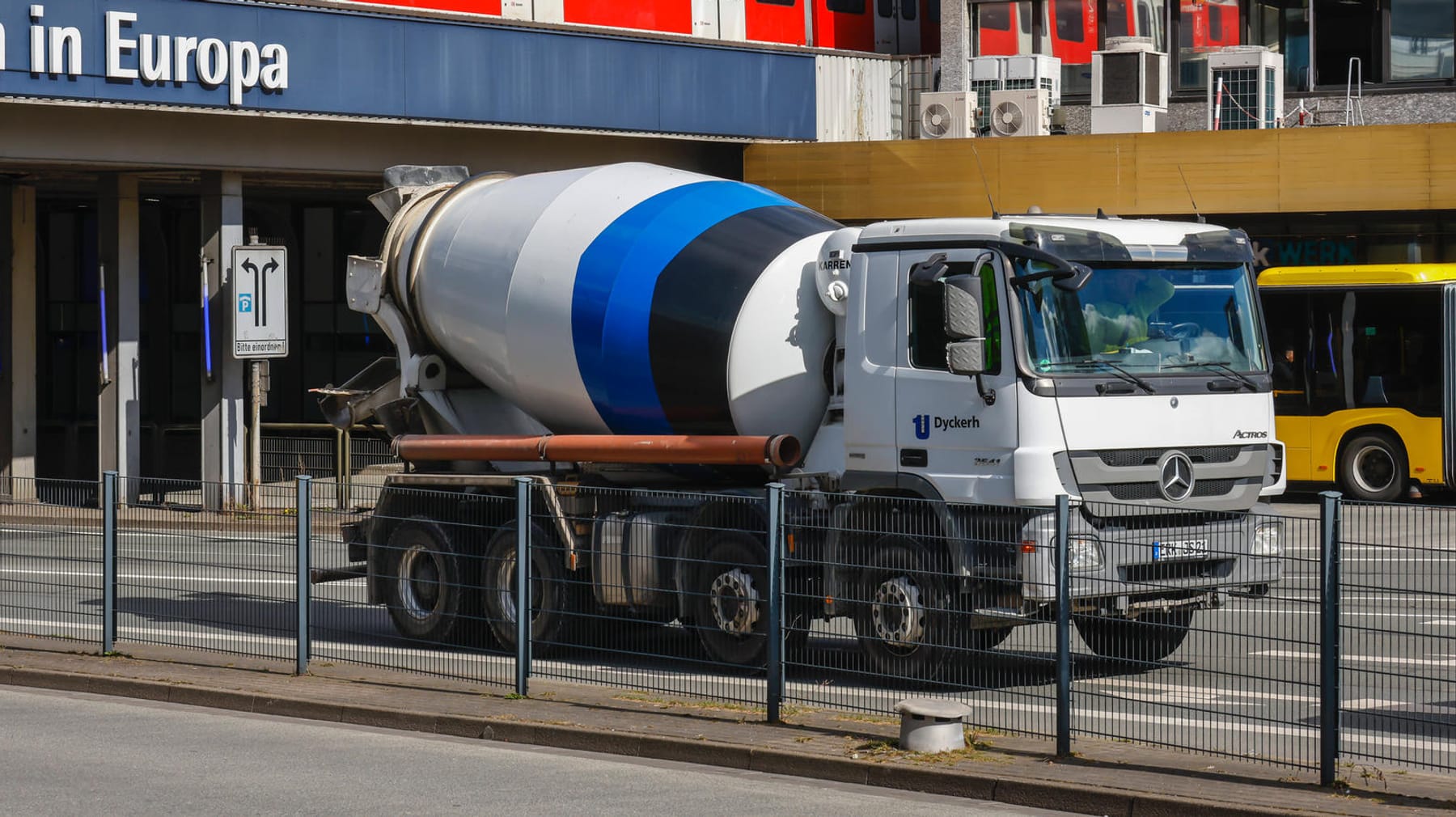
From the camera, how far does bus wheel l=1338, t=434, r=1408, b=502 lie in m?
27.2

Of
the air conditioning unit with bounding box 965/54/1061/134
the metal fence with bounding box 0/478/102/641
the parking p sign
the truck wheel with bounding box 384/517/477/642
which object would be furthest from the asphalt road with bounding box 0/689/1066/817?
the air conditioning unit with bounding box 965/54/1061/134

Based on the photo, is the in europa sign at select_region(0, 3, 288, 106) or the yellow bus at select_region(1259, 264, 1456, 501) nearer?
the in europa sign at select_region(0, 3, 288, 106)

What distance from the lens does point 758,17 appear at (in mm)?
34406

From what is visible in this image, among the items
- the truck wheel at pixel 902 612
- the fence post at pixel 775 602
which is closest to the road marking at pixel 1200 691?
the truck wheel at pixel 902 612

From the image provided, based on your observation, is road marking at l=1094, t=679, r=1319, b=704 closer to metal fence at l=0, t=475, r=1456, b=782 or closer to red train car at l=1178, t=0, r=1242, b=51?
metal fence at l=0, t=475, r=1456, b=782

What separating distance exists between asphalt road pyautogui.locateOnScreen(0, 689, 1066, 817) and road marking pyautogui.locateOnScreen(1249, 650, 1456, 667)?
1.40 metres

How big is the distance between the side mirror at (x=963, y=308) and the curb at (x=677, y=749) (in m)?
3.30

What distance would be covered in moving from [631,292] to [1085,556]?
4437 millimetres

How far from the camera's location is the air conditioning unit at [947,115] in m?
32.8

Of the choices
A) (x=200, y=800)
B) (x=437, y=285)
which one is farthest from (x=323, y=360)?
(x=200, y=800)

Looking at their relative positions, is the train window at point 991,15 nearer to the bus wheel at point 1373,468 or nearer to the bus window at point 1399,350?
the bus window at point 1399,350

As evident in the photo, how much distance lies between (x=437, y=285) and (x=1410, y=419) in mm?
15931

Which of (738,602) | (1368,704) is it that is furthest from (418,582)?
(1368,704)

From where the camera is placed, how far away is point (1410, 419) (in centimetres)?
2731
